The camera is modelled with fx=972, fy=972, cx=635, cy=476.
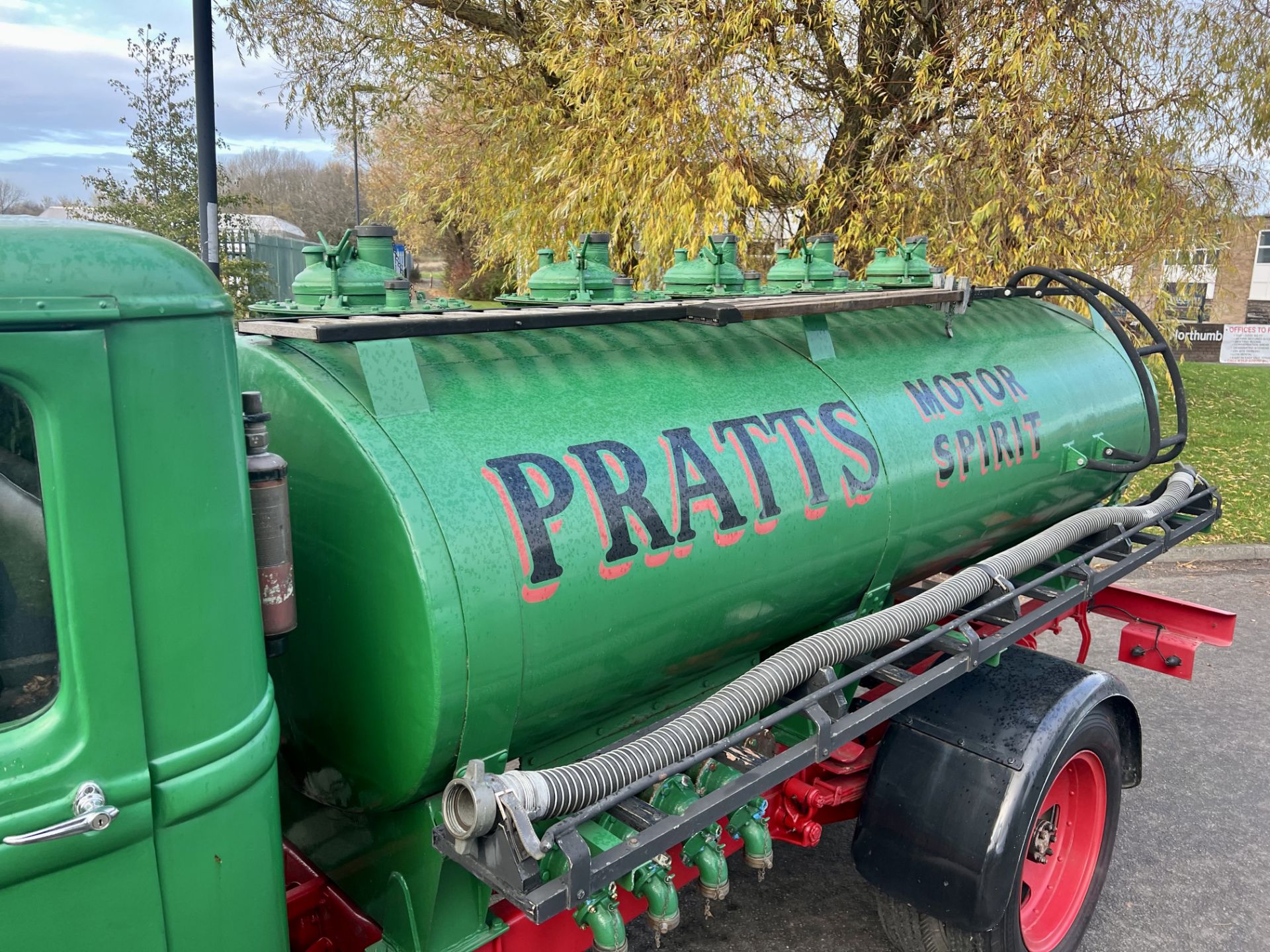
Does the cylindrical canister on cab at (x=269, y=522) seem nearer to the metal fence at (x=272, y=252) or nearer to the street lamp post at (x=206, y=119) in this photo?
the street lamp post at (x=206, y=119)

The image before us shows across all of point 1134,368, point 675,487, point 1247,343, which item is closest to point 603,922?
point 675,487

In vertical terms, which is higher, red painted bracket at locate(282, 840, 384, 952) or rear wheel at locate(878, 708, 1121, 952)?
red painted bracket at locate(282, 840, 384, 952)

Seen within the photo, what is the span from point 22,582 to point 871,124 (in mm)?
9132

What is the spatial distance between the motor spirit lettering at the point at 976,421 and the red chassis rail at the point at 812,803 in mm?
615

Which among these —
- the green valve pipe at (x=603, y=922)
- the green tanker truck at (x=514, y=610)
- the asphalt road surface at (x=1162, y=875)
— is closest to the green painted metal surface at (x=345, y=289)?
the green tanker truck at (x=514, y=610)

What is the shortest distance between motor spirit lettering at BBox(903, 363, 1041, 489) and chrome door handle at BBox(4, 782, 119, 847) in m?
2.84

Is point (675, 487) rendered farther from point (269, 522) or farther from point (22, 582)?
point (22, 582)

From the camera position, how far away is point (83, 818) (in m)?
1.52

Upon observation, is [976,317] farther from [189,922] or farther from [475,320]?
[189,922]

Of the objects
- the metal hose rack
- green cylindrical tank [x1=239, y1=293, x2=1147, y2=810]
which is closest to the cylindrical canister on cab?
green cylindrical tank [x1=239, y1=293, x2=1147, y2=810]

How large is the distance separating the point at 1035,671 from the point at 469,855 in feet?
7.30

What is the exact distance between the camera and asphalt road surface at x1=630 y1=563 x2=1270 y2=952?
12.4 feet

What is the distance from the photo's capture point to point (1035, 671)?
11.2 feet

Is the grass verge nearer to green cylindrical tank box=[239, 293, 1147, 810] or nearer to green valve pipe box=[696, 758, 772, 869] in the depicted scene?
green cylindrical tank box=[239, 293, 1147, 810]
